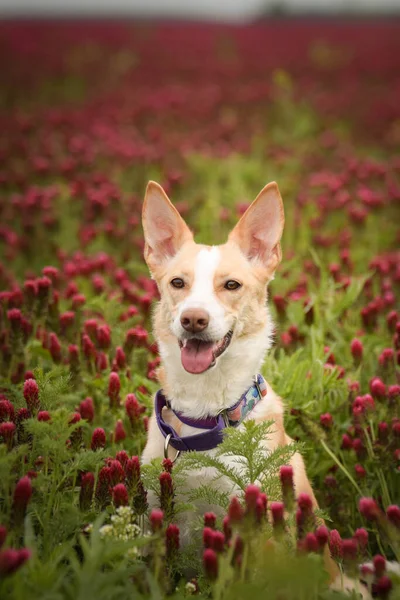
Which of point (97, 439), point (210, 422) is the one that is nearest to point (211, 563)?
point (210, 422)

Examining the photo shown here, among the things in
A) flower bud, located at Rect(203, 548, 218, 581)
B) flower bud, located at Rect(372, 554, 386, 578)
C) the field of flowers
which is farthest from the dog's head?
flower bud, located at Rect(372, 554, 386, 578)

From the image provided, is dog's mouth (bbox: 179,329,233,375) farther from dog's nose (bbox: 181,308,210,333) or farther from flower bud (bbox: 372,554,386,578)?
flower bud (bbox: 372,554,386,578)

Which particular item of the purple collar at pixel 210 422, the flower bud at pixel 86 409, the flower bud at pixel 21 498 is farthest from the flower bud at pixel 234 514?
the flower bud at pixel 86 409

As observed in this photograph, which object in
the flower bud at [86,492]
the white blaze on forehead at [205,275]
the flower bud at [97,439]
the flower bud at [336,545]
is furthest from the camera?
the flower bud at [97,439]

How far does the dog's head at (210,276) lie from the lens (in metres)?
3.10

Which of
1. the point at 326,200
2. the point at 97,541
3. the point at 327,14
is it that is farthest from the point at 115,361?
the point at 327,14

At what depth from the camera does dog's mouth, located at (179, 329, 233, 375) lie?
10.2ft

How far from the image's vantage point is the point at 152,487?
2828 millimetres

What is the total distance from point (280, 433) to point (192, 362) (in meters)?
0.61

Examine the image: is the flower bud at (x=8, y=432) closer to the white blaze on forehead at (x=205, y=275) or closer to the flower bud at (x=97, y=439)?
the flower bud at (x=97, y=439)

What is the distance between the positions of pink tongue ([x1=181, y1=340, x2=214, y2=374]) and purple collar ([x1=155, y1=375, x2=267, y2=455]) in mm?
291

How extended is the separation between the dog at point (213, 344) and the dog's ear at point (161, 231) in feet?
0.05

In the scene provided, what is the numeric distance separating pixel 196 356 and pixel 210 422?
36 cm

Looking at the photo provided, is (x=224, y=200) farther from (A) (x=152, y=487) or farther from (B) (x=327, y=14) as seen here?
(B) (x=327, y=14)
